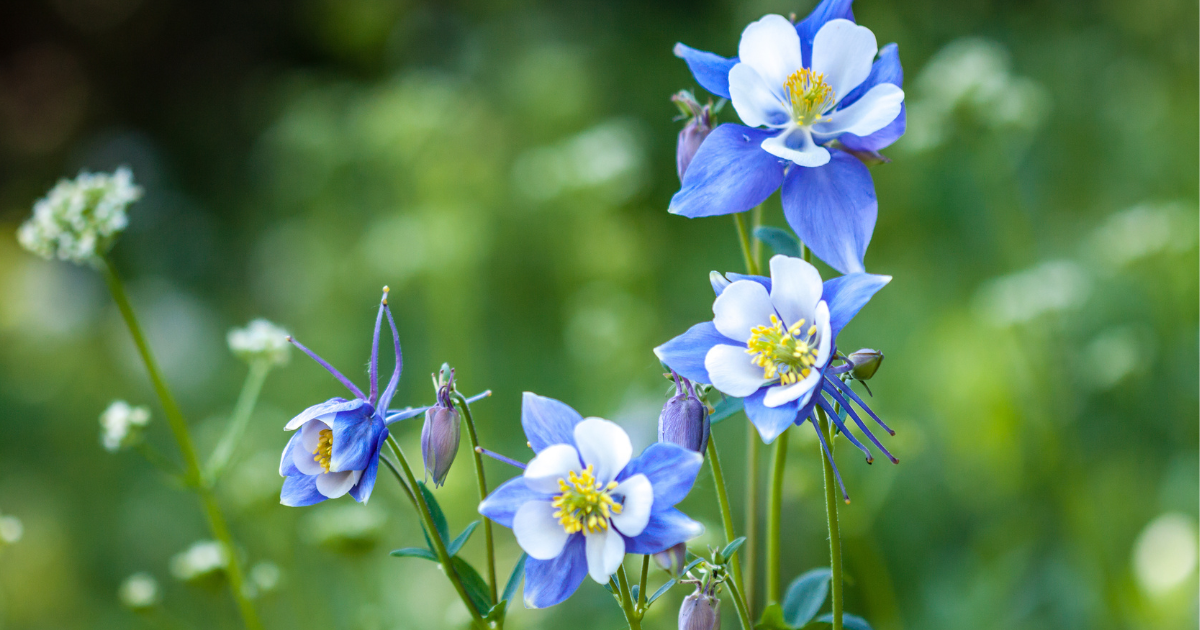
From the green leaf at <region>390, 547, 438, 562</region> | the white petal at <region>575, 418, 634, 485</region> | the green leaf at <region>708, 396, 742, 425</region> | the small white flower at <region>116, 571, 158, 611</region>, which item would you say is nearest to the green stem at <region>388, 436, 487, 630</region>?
the green leaf at <region>390, 547, 438, 562</region>

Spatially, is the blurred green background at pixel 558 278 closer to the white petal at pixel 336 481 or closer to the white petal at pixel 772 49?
the white petal at pixel 336 481

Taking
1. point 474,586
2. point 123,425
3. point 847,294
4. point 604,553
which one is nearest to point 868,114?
point 847,294

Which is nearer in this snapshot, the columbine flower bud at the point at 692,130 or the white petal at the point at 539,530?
the white petal at the point at 539,530

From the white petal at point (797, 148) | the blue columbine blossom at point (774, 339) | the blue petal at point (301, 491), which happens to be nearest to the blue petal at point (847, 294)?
the blue columbine blossom at point (774, 339)

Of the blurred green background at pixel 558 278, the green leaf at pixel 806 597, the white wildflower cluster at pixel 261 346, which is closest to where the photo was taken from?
the green leaf at pixel 806 597

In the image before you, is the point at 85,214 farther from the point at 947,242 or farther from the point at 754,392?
the point at 947,242

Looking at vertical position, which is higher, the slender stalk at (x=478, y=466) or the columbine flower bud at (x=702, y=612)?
the slender stalk at (x=478, y=466)

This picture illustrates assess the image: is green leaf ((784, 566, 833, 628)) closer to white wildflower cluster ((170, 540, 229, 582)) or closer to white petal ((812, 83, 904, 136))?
white petal ((812, 83, 904, 136))

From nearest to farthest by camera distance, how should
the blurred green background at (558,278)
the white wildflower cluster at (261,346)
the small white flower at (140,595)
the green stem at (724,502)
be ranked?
the green stem at (724,502) → the small white flower at (140,595) → the white wildflower cluster at (261,346) → the blurred green background at (558,278)

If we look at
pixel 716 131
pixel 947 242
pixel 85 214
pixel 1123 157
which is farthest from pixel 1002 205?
pixel 85 214
